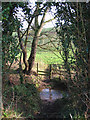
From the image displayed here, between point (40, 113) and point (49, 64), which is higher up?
point (49, 64)

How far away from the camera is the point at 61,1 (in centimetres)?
376

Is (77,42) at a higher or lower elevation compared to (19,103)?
higher

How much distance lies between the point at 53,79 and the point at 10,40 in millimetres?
5598

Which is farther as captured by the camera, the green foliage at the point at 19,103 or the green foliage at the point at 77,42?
the green foliage at the point at 19,103

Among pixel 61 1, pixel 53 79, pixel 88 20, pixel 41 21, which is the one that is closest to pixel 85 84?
pixel 88 20

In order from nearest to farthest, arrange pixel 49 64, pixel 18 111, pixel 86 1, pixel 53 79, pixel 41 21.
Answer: pixel 86 1
pixel 18 111
pixel 41 21
pixel 53 79
pixel 49 64

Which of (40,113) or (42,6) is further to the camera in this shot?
(42,6)

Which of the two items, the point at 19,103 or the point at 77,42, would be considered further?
the point at 19,103

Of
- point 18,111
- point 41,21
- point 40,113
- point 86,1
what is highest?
point 41,21

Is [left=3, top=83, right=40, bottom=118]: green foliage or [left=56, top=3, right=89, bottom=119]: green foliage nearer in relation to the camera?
[left=56, top=3, right=89, bottom=119]: green foliage

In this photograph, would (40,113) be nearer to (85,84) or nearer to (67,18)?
(85,84)

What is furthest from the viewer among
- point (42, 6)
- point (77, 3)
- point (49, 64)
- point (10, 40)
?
point (49, 64)

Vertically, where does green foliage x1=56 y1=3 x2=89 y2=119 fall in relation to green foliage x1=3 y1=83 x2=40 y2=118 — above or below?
above

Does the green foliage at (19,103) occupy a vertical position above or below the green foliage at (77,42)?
below
